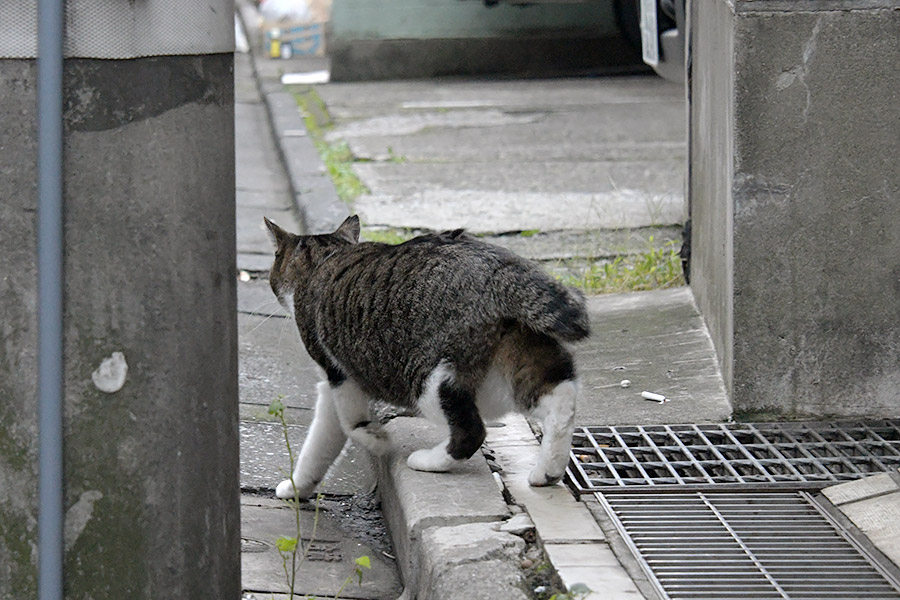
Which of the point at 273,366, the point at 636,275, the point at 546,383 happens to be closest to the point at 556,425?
the point at 546,383

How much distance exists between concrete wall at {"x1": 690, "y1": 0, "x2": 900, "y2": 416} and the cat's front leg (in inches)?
33.8

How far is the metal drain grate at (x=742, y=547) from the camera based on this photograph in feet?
8.69

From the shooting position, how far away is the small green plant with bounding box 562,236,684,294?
513cm

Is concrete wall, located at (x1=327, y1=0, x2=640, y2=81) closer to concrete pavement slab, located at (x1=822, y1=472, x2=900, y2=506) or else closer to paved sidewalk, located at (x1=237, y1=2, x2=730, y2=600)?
paved sidewalk, located at (x1=237, y1=2, x2=730, y2=600)

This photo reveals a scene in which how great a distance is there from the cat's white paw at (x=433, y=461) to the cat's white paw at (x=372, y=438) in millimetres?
211

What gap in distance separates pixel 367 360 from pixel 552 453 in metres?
0.59

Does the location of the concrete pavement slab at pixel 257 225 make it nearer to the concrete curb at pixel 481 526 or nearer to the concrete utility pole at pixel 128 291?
the concrete curb at pixel 481 526

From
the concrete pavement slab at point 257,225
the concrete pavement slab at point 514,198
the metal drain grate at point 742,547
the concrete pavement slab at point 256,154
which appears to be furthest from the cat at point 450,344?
the concrete pavement slab at point 256,154

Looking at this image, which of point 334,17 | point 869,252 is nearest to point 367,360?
point 869,252

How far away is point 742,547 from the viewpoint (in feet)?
9.40

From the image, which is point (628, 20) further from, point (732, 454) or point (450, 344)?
point (450, 344)

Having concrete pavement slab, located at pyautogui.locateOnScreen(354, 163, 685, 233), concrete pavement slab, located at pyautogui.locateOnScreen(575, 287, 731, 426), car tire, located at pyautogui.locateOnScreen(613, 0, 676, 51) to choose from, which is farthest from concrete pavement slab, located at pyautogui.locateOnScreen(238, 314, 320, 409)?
car tire, located at pyautogui.locateOnScreen(613, 0, 676, 51)

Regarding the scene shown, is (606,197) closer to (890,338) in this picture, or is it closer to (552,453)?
(890,338)

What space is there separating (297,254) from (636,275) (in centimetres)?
184
